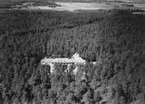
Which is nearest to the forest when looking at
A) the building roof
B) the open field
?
the building roof

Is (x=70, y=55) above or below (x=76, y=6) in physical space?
below

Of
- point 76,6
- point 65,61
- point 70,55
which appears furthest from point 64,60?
point 76,6

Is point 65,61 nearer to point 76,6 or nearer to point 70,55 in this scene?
point 70,55

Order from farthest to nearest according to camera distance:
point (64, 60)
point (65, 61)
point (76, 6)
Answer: point (76, 6) → point (64, 60) → point (65, 61)

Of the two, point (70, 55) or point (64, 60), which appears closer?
point (64, 60)

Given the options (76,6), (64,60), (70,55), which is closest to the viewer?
(64,60)

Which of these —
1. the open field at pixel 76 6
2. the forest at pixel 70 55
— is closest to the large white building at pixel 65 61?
the forest at pixel 70 55

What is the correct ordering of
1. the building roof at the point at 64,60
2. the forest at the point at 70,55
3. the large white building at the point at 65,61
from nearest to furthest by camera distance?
the forest at the point at 70,55 < the large white building at the point at 65,61 < the building roof at the point at 64,60

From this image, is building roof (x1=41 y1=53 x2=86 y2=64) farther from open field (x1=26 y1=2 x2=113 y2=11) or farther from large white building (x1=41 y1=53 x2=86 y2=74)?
open field (x1=26 y1=2 x2=113 y2=11)

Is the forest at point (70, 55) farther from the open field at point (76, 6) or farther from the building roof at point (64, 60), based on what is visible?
the open field at point (76, 6)
